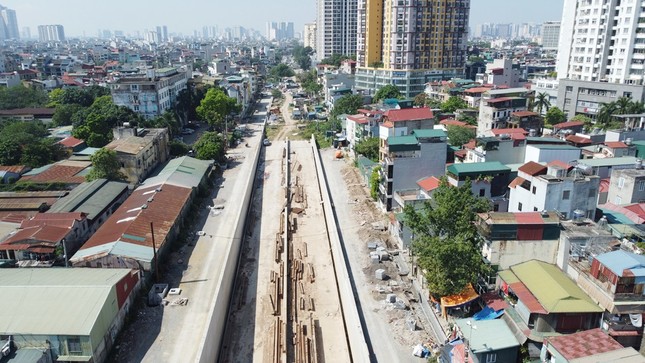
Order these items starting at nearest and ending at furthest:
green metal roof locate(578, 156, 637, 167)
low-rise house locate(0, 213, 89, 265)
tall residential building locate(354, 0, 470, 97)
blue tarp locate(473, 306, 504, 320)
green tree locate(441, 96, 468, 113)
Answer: blue tarp locate(473, 306, 504, 320), low-rise house locate(0, 213, 89, 265), green metal roof locate(578, 156, 637, 167), green tree locate(441, 96, 468, 113), tall residential building locate(354, 0, 470, 97)

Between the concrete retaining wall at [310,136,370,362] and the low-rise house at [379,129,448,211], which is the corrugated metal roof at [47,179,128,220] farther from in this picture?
the low-rise house at [379,129,448,211]

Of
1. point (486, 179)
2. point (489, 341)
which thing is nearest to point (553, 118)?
point (486, 179)

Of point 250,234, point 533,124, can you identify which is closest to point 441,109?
point 533,124

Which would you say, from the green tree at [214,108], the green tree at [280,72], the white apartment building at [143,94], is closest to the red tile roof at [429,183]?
the green tree at [214,108]

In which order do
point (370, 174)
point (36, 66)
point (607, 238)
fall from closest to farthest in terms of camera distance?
1. point (607, 238)
2. point (370, 174)
3. point (36, 66)

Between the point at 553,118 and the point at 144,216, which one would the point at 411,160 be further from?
the point at 553,118

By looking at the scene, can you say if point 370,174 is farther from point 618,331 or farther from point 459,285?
point 618,331

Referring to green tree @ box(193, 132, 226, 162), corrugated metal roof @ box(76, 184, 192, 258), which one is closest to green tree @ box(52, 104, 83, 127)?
green tree @ box(193, 132, 226, 162)
